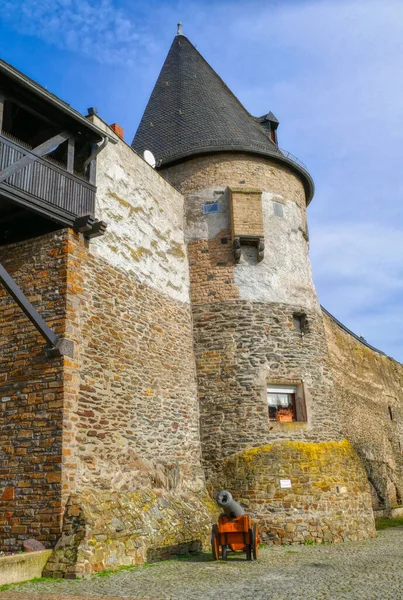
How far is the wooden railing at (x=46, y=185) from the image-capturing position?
8984 millimetres

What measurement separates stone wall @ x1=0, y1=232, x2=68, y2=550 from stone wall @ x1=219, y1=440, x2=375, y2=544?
15.2 feet

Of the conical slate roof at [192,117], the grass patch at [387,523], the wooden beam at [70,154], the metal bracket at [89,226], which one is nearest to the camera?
the metal bracket at [89,226]

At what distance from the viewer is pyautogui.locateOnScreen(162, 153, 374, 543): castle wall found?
1176cm

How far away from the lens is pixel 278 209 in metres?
14.5

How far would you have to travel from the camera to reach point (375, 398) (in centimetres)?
2350

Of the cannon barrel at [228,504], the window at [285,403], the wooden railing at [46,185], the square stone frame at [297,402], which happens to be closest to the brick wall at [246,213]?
the square stone frame at [297,402]

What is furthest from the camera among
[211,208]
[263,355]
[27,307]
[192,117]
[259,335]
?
[192,117]

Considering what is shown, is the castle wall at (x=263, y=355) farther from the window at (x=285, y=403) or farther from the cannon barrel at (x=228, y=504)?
the cannon barrel at (x=228, y=504)

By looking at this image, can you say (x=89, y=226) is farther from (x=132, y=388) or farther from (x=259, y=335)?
(x=259, y=335)

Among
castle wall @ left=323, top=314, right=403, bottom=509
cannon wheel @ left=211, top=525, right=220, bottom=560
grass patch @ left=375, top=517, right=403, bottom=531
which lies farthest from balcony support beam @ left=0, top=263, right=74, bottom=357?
castle wall @ left=323, top=314, right=403, bottom=509

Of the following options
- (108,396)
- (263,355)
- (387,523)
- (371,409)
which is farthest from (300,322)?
(371,409)

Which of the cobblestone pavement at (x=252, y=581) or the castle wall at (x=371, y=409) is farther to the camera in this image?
the castle wall at (x=371, y=409)

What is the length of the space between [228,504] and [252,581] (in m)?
1.69

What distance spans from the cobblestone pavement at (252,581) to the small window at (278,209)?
8.07m
